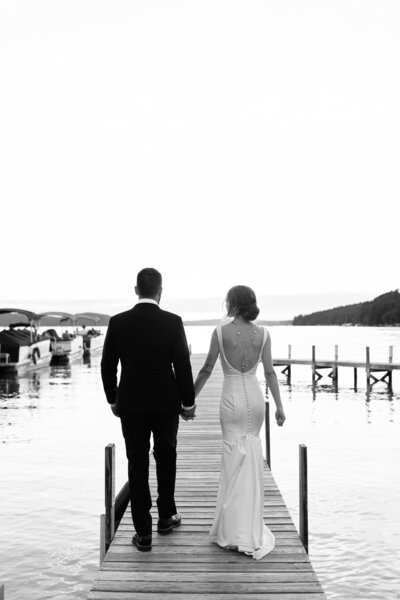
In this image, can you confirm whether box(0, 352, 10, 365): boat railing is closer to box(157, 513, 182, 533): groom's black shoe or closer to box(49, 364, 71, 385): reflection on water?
box(49, 364, 71, 385): reflection on water

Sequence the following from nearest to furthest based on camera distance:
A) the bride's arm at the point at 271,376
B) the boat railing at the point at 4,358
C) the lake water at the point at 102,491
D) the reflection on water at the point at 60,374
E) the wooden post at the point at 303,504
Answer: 1. the bride's arm at the point at 271,376
2. the wooden post at the point at 303,504
3. the lake water at the point at 102,491
4. the boat railing at the point at 4,358
5. the reflection on water at the point at 60,374

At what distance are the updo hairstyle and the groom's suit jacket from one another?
1.62 feet

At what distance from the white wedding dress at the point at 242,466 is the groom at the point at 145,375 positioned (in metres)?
0.42

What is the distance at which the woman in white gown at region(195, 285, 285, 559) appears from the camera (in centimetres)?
535

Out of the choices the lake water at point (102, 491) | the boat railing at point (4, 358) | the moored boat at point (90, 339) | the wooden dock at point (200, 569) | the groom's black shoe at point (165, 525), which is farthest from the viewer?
the moored boat at point (90, 339)

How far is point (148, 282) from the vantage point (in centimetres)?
518

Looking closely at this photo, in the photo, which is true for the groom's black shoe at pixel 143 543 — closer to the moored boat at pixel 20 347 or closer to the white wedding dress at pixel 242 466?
the white wedding dress at pixel 242 466

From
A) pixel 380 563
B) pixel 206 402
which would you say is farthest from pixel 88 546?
pixel 206 402

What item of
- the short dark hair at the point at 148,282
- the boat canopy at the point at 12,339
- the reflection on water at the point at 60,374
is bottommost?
the reflection on water at the point at 60,374

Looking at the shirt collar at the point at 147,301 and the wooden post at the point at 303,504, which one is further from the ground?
the shirt collar at the point at 147,301

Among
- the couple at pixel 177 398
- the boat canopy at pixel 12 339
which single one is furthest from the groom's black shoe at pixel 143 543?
the boat canopy at pixel 12 339

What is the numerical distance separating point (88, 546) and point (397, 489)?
8.64 meters

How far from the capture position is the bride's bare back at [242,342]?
17.6ft

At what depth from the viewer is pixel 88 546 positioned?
12.1 metres
